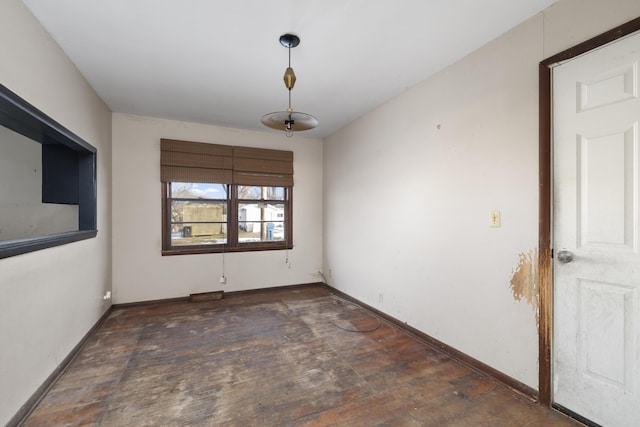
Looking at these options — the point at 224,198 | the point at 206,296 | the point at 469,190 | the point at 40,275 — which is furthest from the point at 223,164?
the point at 469,190

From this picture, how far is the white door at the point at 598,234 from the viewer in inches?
61.3

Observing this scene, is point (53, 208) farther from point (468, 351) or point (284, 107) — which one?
point (468, 351)

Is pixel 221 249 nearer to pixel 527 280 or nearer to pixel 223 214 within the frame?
pixel 223 214

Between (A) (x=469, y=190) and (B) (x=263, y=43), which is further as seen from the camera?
(A) (x=469, y=190)

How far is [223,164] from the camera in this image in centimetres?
437

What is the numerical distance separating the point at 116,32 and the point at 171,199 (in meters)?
2.45

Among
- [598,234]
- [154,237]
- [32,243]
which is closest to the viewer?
[598,234]

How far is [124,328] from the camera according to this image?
10.5ft

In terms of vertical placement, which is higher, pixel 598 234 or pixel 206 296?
pixel 598 234

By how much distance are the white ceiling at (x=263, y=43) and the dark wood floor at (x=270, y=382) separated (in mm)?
2660

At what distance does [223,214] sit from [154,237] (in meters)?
1.00

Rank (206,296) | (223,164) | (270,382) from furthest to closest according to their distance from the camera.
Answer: (223,164), (206,296), (270,382)

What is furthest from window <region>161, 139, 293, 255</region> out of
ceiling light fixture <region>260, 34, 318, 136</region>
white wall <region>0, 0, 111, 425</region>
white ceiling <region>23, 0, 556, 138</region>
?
ceiling light fixture <region>260, 34, 318, 136</region>

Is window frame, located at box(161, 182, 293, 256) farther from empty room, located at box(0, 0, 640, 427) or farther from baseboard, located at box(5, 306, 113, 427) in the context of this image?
baseboard, located at box(5, 306, 113, 427)
